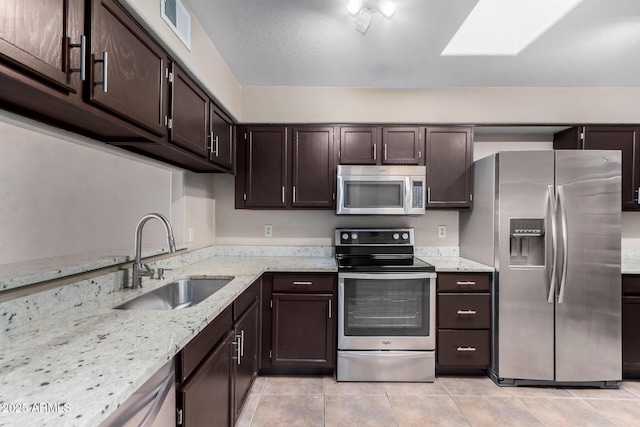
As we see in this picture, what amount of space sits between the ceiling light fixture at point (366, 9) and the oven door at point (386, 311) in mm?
1711

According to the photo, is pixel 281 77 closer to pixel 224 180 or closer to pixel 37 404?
pixel 224 180

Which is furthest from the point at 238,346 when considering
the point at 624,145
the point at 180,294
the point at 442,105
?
the point at 624,145

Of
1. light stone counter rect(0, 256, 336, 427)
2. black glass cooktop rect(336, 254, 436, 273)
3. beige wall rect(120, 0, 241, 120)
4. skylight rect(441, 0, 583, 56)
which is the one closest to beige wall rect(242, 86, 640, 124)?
beige wall rect(120, 0, 241, 120)

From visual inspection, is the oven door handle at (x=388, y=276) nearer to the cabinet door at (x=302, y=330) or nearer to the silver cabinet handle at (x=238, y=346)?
the cabinet door at (x=302, y=330)

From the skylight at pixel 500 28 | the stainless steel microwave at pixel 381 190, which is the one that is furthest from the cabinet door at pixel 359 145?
the skylight at pixel 500 28

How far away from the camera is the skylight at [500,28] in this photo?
1.95m

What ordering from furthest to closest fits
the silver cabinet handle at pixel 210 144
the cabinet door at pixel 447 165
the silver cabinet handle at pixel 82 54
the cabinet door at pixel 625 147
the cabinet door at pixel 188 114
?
the cabinet door at pixel 447 165, the cabinet door at pixel 625 147, the silver cabinet handle at pixel 210 144, the cabinet door at pixel 188 114, the silver cabinet handle at pixel 82 54

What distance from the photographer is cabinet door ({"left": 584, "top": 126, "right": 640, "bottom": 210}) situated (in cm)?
264

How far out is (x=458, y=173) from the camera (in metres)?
2.76

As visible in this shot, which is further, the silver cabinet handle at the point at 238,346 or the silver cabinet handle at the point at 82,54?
the silver cabinet handle at the point at 238,346

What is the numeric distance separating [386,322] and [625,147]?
2.65m

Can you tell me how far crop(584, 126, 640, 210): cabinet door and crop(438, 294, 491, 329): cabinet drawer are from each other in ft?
5.23

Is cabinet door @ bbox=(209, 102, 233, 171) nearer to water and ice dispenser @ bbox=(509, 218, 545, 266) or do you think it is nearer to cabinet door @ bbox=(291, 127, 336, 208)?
cabinet door @ bbox=(291, 127, 336, 208)

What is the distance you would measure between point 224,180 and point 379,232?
5.34 ft
